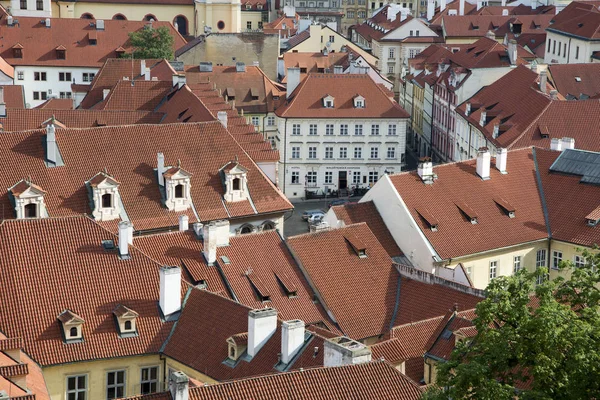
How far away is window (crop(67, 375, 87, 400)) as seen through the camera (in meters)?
51.8

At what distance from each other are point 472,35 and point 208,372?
108 m

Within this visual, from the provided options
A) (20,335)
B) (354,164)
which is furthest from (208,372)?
(354,164)

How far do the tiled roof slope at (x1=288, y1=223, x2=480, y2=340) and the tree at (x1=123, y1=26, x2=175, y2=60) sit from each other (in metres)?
66.8

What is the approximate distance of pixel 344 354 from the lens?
44.7m

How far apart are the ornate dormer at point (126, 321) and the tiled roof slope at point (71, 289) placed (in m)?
0.23

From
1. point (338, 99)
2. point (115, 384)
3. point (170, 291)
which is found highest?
point (170, 291)

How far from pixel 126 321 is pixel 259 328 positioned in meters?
6.72

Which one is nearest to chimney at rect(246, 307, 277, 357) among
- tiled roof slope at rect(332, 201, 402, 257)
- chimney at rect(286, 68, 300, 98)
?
tiled roof slope at rect(332, 201, 402, 257)

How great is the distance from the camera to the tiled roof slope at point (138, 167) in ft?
221

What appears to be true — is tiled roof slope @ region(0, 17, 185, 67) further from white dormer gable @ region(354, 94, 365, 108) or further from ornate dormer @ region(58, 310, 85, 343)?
ornate dormer @ region(58, 310, 85, 343)

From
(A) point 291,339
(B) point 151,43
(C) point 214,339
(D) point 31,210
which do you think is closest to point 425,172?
(D) point 31,210

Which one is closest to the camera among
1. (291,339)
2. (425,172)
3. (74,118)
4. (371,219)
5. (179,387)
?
(179,387)

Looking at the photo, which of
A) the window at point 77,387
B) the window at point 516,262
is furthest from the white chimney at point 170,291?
the window at point 516,262

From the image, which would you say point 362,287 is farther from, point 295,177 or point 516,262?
point 295,177
